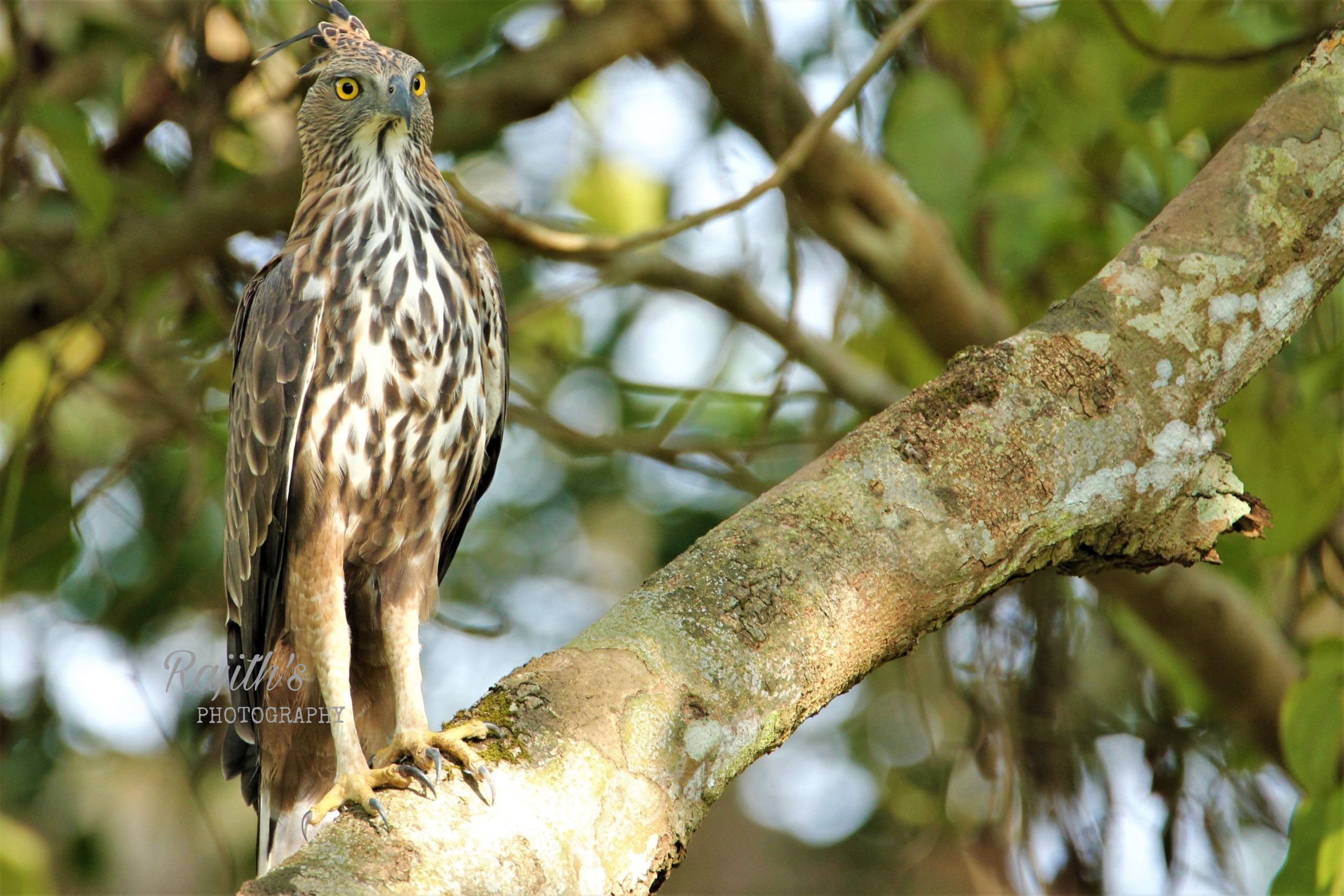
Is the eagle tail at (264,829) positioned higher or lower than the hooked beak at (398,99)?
lower

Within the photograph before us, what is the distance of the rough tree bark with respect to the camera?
6.00ft

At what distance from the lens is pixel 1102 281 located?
7.64 ft

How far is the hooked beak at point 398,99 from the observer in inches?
117

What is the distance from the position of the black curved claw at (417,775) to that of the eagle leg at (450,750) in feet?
0.08

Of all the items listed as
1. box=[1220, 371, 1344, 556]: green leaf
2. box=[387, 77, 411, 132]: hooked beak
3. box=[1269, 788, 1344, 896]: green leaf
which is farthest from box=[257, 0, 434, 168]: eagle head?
box=[1269, 788, 1344, 896]: green leaf

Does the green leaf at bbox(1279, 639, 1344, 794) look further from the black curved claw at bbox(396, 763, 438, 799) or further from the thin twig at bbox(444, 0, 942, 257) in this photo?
the black curved claw at bbox(396, 763, 438, 799)

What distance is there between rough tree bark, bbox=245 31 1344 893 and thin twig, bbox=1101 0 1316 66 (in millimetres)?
1167

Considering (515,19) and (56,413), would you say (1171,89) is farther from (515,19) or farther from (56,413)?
(56,413)

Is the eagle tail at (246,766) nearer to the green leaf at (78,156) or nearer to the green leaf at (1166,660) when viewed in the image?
the green leaf at (78,156)

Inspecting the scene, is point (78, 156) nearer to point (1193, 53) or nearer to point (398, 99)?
point (398, 99)

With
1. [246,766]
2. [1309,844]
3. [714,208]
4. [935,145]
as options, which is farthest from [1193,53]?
[246,766]

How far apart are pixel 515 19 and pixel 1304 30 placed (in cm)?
283

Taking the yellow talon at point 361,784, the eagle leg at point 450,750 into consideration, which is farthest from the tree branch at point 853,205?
the yellow talon at point 361,784

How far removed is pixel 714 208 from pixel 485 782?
222 centimetres
